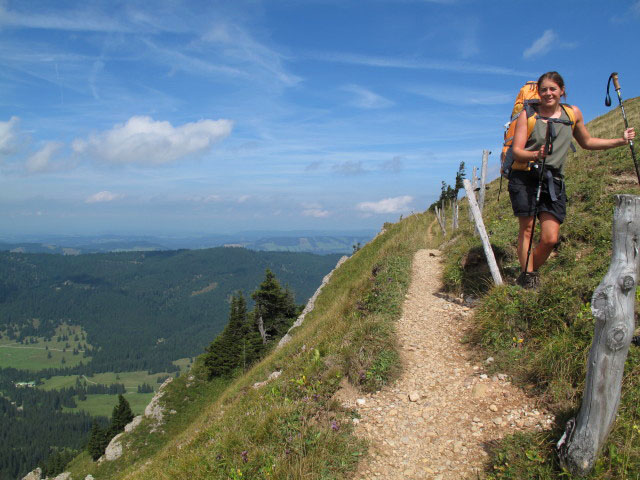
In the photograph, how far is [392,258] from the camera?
11.9 m

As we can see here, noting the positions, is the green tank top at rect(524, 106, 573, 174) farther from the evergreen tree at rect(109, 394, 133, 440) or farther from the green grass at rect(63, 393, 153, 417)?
the green grass at rect(63, 393, 153, 417)

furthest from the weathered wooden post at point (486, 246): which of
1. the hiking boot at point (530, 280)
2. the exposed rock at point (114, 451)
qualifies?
the exposed rock at point (114, 451)

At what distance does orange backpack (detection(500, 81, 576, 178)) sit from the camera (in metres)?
5.29

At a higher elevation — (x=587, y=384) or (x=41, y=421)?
(x=587, y=384)

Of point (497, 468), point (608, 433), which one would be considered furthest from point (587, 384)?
point (497, 468)

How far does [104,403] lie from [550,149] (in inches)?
7884

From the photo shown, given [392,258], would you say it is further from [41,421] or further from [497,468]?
[41,421]

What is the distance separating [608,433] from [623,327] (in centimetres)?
98

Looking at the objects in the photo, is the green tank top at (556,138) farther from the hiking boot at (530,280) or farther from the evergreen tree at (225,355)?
the evergreen tree at (225,355)

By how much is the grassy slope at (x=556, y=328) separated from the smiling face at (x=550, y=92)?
2689 millimetres

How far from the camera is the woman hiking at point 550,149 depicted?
514 cm

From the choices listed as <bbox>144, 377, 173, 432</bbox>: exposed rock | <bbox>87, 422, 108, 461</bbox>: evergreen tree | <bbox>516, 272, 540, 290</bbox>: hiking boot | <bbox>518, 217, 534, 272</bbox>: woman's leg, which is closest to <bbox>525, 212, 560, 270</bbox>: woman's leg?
<bbox>518, 217, 534, 272</bbox>: woman's leg

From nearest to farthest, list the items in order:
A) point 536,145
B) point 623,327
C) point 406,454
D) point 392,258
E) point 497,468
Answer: point 623,327 → point 497,468 → point 406,454 → point 536,145 → point 392,258

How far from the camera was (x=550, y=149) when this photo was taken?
203 inches
